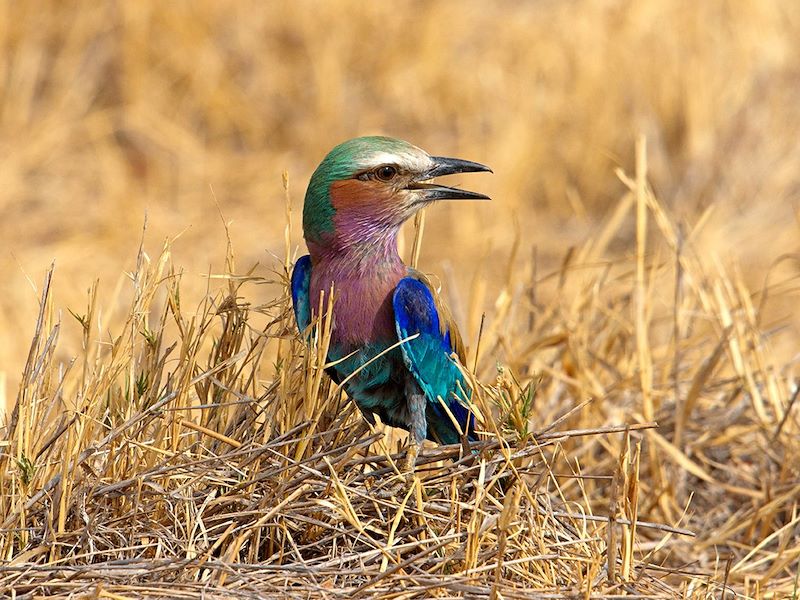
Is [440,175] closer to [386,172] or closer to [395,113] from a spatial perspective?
[386,172]

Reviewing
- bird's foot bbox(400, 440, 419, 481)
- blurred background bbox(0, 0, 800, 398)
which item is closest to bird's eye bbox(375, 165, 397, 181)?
bird's foot bbox(400, 440, 419, 481)

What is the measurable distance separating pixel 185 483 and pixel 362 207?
2.60 feet

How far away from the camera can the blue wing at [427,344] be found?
3.22 metres

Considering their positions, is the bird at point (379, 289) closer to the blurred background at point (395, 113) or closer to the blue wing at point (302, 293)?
the blue wing at point (302, 293)

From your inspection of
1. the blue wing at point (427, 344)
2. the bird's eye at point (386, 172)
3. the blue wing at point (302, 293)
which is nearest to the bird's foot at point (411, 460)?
the blue wing at point (427, 344)

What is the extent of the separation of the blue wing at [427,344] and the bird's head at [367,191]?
18 cm

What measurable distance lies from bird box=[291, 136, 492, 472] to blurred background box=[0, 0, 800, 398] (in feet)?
14.6

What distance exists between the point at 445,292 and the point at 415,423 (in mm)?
3935

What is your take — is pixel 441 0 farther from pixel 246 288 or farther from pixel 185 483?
pixel 185 483

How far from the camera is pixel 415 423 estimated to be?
3312mm

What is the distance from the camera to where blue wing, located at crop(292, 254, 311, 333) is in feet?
11.1

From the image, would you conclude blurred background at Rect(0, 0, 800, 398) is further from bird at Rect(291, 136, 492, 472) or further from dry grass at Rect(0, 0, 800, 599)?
bird at Rect(291, 136, 492, 472)

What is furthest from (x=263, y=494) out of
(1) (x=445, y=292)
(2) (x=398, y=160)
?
(1) (x=445, y=292)

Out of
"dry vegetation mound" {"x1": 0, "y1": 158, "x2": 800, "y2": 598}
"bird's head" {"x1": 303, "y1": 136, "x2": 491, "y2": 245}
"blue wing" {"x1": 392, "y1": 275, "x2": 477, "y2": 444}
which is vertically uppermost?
"bird's head" {"x1": 303, "y1": 136, "x2": 491, "y2": 245}
